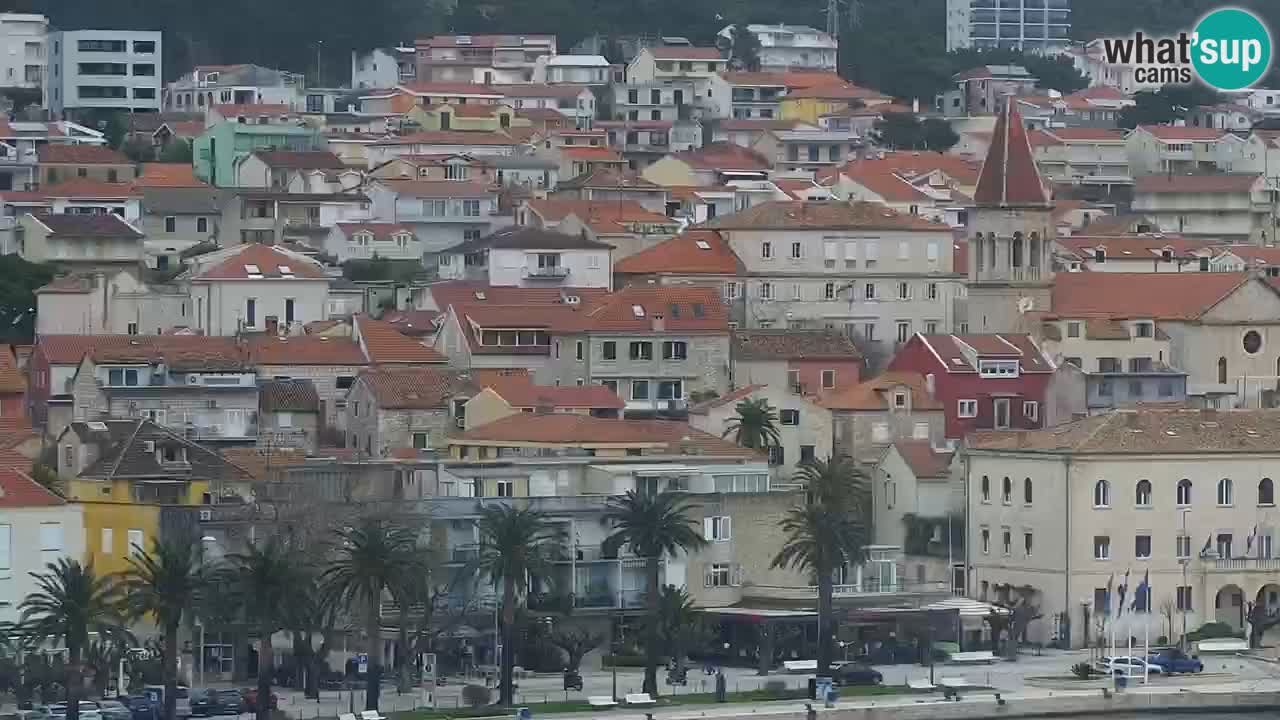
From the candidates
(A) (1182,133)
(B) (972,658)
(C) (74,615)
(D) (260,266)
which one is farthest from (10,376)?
(A) (1182,133)

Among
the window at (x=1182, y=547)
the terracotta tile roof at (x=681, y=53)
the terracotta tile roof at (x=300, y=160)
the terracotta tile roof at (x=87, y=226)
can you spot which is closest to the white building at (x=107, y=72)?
the terracotta tile roof at (x=681, y=53)

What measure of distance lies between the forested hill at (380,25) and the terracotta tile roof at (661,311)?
7634cm

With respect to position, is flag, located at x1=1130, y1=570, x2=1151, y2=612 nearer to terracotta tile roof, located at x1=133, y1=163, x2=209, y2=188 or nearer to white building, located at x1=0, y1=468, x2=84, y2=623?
white building, located at x1=0, y1=468, x2=84, y2=623

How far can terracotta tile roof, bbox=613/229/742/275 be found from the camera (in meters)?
113

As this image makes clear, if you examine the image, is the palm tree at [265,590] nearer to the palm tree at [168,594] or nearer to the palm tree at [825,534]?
the palm tree at [168,594]

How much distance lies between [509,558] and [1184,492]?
674 inches

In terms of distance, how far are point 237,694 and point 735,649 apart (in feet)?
39.8

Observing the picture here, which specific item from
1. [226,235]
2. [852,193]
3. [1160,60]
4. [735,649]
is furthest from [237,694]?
[1160,60]

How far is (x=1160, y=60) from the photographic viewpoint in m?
172

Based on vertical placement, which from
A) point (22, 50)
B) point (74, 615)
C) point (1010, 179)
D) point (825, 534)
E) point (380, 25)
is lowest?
point (74, 615)

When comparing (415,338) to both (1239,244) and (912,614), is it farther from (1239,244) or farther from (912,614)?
(1239,244)

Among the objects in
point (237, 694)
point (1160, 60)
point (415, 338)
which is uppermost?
point (1160, 60)

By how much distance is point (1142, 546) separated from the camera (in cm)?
9025

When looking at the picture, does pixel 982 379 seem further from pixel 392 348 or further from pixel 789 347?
pixel 392 348
